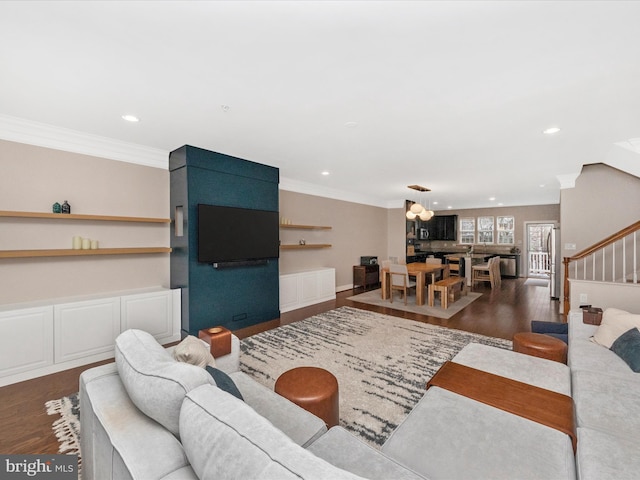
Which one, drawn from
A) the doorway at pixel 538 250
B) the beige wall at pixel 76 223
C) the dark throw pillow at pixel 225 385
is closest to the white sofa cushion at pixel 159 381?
the dark throw pillow at pixel 225 385

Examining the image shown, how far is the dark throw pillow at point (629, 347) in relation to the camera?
2046mm

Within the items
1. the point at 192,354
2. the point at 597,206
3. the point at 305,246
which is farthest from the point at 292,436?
the point at 597,206

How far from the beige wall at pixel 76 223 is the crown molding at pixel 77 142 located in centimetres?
7

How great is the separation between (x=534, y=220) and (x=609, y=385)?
9778 millimetres

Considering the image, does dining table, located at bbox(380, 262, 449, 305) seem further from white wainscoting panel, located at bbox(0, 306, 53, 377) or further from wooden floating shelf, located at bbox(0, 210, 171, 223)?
white wainscoting panel, located at bbox(0, 306, 53, 377)

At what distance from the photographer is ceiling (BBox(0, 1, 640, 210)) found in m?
1.60

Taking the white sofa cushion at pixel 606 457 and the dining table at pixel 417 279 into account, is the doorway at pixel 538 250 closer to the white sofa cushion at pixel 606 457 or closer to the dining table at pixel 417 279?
the dining table at pixel 417 279

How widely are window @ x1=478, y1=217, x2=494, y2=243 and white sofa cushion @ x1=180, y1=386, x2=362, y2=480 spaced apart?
38.4 ft

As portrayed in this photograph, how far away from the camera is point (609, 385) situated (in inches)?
71.2

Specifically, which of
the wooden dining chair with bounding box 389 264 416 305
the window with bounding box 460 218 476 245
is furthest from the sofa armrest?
the window with bounding box 460 218 476 245

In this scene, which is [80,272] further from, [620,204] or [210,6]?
[620,204]

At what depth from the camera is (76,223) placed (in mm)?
3416

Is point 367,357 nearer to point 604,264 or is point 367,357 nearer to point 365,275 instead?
point 365,275

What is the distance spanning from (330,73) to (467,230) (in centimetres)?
1066
